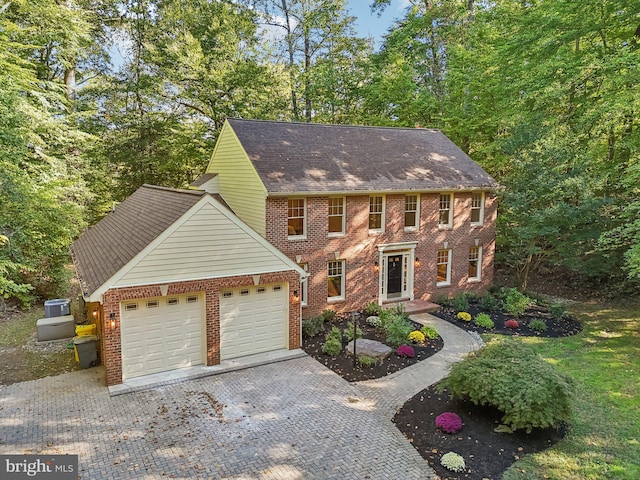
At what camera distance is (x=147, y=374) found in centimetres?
1047

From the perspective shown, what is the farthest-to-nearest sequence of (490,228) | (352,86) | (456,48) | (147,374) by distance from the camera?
(352,86)
(456,48)
(490,228)
(147,374)

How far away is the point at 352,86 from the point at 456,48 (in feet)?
24.3

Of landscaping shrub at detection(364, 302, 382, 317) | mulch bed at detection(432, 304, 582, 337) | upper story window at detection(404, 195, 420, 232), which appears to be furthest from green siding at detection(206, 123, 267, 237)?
mulch bed at detection(432, 304, 582, 337)

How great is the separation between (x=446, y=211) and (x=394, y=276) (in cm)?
385

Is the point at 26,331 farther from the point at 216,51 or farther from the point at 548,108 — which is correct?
the point at 548,108

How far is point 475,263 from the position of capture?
19.5m

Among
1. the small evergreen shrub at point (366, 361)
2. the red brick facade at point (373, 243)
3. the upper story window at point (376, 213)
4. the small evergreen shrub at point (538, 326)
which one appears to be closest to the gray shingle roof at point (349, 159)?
the red brick facade at point (373, 243)

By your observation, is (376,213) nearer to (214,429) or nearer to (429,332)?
(429,332)

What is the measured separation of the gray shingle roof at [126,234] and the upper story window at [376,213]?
706 cm

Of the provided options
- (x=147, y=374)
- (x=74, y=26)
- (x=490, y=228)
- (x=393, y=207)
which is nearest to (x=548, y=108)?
(x=490, y=228)

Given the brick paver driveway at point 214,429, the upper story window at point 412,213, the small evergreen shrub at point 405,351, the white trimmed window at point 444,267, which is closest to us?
the brick paver driveway at point 214,429

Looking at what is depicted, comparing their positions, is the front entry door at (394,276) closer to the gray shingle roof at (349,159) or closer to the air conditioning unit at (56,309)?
the gray shingle roof at (349,159)

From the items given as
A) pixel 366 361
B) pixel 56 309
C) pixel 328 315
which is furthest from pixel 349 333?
pixel 56 309

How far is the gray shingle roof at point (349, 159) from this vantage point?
15102 mm
